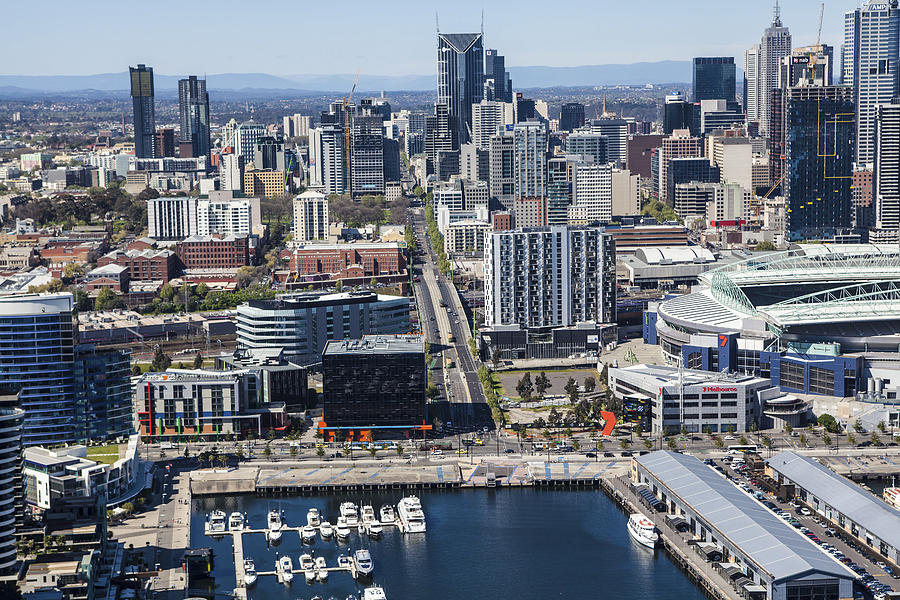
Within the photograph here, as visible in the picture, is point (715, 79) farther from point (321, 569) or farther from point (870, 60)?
point (321, 569)

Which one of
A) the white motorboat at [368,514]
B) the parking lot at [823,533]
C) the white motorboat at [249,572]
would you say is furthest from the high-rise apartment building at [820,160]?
the white motorboat at [249,572]

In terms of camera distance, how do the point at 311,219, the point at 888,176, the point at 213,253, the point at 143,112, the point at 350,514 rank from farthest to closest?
1. the point at 143,112
2. the point at 311,219
3. the point at 888,176
4. the point at 213,253
5. the point at 350,514

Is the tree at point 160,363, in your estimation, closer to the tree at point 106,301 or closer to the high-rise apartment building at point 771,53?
the tree at point 106,301

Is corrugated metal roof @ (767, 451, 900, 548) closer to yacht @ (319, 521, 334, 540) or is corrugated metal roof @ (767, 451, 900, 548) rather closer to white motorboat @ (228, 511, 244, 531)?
yacht @ (319, 521, 334, 540)

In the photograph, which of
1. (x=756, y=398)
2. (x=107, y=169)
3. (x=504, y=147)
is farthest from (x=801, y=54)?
(x=756, y=398)

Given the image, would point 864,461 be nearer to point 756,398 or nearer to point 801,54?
point 756,398

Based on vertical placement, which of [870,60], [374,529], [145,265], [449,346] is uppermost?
[870,60]

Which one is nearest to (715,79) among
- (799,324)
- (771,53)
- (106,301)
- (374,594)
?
(771,53)
